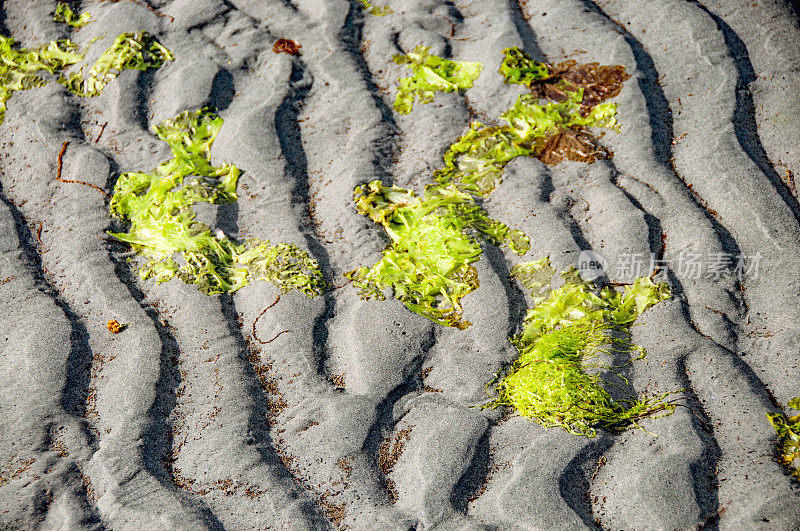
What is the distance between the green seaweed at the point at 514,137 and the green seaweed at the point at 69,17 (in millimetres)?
2093

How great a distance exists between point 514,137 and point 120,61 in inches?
75.3

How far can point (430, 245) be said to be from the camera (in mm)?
2055

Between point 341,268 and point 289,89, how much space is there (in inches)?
40.6

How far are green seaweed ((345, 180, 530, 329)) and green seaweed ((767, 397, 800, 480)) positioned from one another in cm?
94

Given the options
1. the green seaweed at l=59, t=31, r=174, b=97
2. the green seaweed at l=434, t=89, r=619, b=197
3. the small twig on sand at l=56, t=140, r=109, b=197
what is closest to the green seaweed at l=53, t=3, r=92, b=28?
the green seaweed at l=59, t=31, r=174, b=97

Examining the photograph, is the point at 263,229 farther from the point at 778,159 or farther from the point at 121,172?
the point at 778,159

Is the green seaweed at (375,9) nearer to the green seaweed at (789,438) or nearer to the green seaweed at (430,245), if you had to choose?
the green seaweed at (430,245)

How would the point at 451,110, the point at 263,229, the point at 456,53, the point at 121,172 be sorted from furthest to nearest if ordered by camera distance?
the point at 456,53 < the point at 451,110 < the point at 121,172 < the point at 263,229

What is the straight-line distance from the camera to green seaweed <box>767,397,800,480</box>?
1.55 meters

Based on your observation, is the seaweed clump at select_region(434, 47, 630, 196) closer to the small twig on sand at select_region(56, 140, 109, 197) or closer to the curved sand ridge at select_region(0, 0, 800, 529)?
the curved sand ridge at select_region(0, 0, 800, 529)

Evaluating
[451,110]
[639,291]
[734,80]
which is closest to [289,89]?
[451,110]

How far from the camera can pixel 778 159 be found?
2.17 m

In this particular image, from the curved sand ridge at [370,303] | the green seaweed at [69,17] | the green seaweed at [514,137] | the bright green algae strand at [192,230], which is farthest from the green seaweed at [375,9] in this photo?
the green seaweed at [69,17]

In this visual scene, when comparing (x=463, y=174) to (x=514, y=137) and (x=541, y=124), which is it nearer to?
(x=514, y=137)
